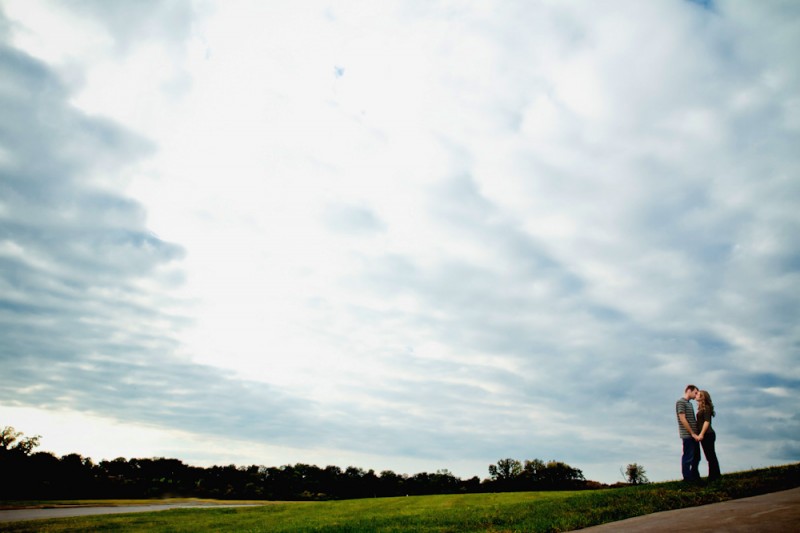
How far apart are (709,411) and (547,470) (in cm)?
8451

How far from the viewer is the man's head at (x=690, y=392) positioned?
1527 cm

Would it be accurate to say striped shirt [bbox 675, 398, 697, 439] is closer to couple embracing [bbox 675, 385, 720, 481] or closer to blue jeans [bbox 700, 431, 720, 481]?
couple embracing [bbox 675, 385, 720, 481]

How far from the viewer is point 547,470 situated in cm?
8788

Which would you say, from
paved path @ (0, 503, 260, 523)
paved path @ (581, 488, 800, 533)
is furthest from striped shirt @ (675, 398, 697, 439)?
paved path @ (0, 503, 260, 523)

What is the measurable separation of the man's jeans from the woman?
280 mm

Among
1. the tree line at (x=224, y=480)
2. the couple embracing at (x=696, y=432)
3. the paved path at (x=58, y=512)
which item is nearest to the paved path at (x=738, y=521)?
the couple embracing at (x=696, y=432)

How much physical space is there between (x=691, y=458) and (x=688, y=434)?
3.15ft

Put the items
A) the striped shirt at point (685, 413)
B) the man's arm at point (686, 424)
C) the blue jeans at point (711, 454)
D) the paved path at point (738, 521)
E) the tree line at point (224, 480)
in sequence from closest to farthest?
1. the paved path at point (738, 521)
2. the man's arm at point (686, 424)
3. the blue jeans at point (711, 454)
4. the striped shirt at point (685, 413)
5. the tree line at point (224, 480)

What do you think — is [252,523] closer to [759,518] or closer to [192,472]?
[759,518]

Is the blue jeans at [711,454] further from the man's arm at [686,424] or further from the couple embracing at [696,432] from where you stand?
the man's arm at [686,424]

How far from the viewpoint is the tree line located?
231ft

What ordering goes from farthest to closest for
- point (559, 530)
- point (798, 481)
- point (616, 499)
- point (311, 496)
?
point (311, 496)
point (616, 499)
point (798, 481)
point (559, 530)

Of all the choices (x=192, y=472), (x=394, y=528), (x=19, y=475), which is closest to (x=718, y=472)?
(x=394, y=528)

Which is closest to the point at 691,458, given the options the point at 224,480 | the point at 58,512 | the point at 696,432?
the point at 696,432
